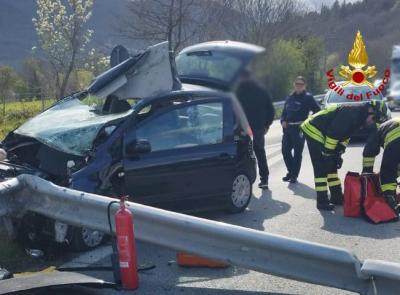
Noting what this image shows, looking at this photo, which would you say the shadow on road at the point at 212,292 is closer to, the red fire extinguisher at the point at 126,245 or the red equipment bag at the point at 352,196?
the red fire extinguisher at the point at 126,245

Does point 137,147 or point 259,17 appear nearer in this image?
point 259,17

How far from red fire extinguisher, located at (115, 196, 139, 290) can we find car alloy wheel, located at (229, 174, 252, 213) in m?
2.61

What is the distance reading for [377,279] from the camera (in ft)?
12.4

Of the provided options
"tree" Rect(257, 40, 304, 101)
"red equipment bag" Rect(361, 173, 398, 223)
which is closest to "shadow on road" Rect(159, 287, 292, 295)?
"red equipment bag" Rect(361, 173, 398, 223)

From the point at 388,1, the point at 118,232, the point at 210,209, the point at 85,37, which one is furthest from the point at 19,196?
the point at 85,37

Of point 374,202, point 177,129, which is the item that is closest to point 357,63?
point 177,129

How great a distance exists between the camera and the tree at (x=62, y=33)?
16.5 meters

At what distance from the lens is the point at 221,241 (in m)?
4.30

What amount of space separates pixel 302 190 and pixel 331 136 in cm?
155

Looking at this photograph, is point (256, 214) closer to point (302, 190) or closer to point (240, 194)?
point (240, 194)

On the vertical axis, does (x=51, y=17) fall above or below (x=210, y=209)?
above

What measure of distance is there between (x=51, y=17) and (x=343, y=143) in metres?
13.3

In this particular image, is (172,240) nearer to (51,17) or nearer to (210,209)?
(210,209)

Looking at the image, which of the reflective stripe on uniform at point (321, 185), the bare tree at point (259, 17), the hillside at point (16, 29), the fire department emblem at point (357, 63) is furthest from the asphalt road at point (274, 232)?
the hillside at point (16, 29)
